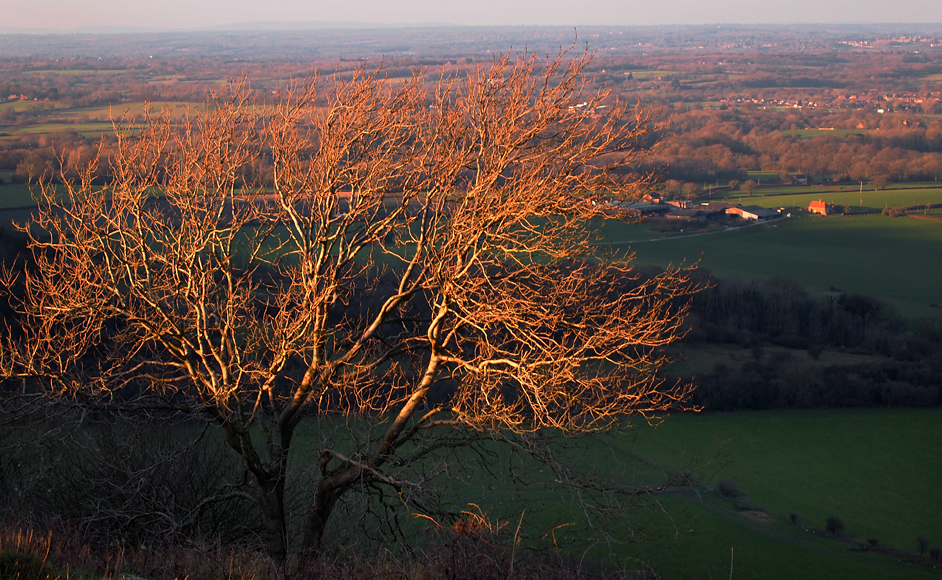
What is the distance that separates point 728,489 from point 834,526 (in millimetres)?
3399

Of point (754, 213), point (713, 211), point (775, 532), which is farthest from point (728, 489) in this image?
point (754, 213)

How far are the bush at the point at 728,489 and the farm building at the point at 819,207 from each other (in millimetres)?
48093

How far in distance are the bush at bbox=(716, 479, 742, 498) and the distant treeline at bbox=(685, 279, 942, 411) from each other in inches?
215

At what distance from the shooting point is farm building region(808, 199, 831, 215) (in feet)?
215

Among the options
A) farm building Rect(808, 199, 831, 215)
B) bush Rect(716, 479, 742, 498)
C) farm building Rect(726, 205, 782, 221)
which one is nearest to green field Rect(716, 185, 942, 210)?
farm building Rect(808, 199, 831, 215)

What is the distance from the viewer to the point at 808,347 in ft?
125

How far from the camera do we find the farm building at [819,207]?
6556 centimetres

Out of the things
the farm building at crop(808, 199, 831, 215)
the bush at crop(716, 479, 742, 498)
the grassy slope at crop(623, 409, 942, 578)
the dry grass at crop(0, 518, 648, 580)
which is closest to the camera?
the dry grass at crop(0, 518, 648, 580)

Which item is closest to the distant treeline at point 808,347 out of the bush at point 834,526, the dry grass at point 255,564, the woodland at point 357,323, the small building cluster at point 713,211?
the bush at point 834,526

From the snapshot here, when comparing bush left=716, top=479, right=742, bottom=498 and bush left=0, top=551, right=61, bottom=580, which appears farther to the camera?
bush left=716, top=479, right=742, bottom=498

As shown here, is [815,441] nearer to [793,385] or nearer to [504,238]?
[793,385]

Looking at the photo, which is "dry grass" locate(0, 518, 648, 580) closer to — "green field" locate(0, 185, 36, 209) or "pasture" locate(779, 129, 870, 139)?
"green field" locate(0, 185, 36, 209)

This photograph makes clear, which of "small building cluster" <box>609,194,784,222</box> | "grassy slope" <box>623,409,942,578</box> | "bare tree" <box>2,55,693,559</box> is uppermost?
"bare tree" <box>2,55,693,559</box>

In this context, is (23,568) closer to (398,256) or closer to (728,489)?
(398,256)
